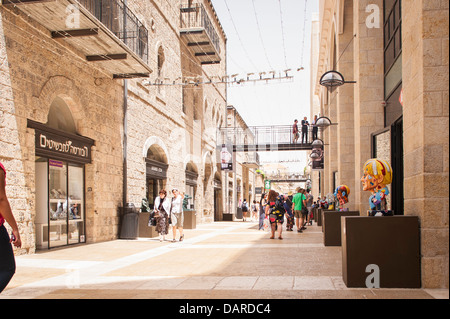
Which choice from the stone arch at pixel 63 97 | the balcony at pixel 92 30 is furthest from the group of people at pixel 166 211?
the balcony at pixel 92 30

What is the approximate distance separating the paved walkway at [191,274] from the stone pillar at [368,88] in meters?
2.86

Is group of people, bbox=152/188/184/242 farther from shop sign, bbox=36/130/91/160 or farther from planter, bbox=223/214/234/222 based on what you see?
planter, bbox=223/214/234/222

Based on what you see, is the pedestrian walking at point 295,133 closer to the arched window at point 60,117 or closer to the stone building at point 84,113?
the stone building at point 84,113

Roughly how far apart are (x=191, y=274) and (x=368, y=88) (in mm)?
7651

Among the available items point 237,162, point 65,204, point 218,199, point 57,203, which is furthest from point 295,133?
point 57,203

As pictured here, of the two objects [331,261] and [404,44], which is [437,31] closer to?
[404,44]

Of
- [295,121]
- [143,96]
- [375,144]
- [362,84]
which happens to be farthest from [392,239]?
A: [295,121]

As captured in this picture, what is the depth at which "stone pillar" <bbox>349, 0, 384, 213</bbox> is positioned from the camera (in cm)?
1262

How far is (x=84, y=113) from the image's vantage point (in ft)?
43.4

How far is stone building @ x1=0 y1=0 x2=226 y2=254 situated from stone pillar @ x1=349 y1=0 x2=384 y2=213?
6.20 meters

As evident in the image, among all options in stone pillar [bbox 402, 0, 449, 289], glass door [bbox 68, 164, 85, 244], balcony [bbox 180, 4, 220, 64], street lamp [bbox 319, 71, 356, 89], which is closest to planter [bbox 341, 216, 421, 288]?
stone pillar [bbox 402, 0, 449, 289]

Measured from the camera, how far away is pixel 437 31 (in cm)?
589

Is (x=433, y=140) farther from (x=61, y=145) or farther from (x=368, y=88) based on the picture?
(x=61, y=145)

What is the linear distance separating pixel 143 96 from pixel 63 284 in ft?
36.8
